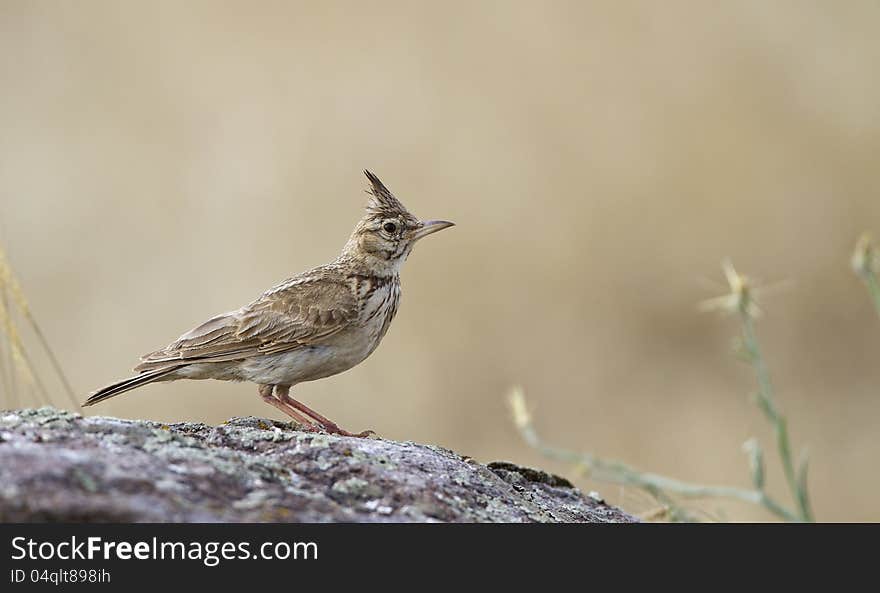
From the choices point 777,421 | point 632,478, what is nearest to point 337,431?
point 632,478

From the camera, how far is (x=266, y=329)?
247 inches

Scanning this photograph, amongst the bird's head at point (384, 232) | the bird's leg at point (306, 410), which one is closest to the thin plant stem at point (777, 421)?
the bird's leg at point (306, 410)

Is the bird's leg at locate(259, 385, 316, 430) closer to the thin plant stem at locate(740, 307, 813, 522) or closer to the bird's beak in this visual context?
the bird's beak

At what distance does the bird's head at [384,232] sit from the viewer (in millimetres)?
7035

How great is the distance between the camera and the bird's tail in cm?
564

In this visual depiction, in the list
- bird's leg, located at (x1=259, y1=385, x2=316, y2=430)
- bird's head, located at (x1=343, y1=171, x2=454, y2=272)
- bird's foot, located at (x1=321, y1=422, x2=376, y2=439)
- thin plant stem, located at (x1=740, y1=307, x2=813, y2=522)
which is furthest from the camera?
bird's head, located at (x1=343, y1=171, x2=454, y2=272)

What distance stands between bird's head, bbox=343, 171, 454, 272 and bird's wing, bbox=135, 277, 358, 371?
57cm

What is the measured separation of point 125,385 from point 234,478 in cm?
244

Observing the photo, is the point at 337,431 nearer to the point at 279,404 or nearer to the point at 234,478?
the point at 279,404

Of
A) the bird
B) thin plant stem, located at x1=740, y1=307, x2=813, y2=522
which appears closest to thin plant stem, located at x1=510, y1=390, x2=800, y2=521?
thin plant stem, located at x1=740, y1=307, x2=813, y2=522

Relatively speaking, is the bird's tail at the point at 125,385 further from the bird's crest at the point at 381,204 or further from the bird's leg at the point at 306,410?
the bird's crest at the point at 381,204

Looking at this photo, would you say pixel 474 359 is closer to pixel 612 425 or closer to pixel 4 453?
pixel 612 425

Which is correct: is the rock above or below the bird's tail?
below
